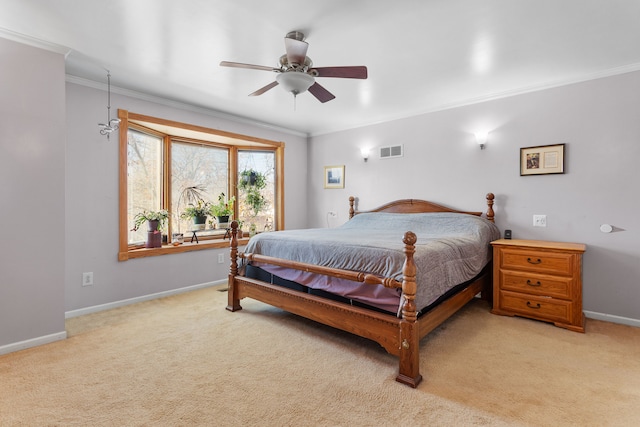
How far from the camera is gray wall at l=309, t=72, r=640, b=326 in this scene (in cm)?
291

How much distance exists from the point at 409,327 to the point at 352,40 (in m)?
2.16

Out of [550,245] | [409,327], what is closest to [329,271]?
[409,327]

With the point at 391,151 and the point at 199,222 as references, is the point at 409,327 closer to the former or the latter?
the point at 391,151

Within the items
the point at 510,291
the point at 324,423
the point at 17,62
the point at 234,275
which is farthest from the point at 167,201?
the point at 510,291

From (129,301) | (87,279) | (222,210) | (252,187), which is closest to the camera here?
(87,279)

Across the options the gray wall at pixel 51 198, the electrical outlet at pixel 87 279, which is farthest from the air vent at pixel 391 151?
the electrical outlet at pixel 87 279

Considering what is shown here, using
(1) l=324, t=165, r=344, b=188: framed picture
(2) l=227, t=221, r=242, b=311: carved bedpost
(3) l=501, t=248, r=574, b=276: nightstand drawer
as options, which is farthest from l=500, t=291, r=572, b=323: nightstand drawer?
(1) l=324, t=165, r=344, b=188: framed picture

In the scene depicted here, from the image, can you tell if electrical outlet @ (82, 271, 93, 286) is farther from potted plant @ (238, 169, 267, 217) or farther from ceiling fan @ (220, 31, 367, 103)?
ceiling fan @ (220, 31, 367, 103)

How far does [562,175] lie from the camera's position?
3221 millimetres

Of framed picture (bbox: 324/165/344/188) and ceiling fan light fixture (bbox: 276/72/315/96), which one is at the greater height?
ceiling fan light fixture (bbox: 276/72/315/96)

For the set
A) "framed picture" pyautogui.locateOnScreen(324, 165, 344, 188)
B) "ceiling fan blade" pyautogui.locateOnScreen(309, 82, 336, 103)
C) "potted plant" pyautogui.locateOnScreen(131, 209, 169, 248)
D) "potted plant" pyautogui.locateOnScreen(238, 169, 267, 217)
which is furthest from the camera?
"framed picture" pyautogui.locateOnScreen(324, 165, 344, 188)

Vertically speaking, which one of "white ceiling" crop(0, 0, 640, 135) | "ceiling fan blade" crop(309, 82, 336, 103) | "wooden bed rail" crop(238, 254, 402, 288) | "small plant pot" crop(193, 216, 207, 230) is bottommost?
"wooden bed rail" crop(238, 254, 402, 288)

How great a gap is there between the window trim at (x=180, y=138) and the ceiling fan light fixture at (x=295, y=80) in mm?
2168

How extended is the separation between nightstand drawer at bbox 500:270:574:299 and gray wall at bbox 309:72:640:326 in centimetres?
59
